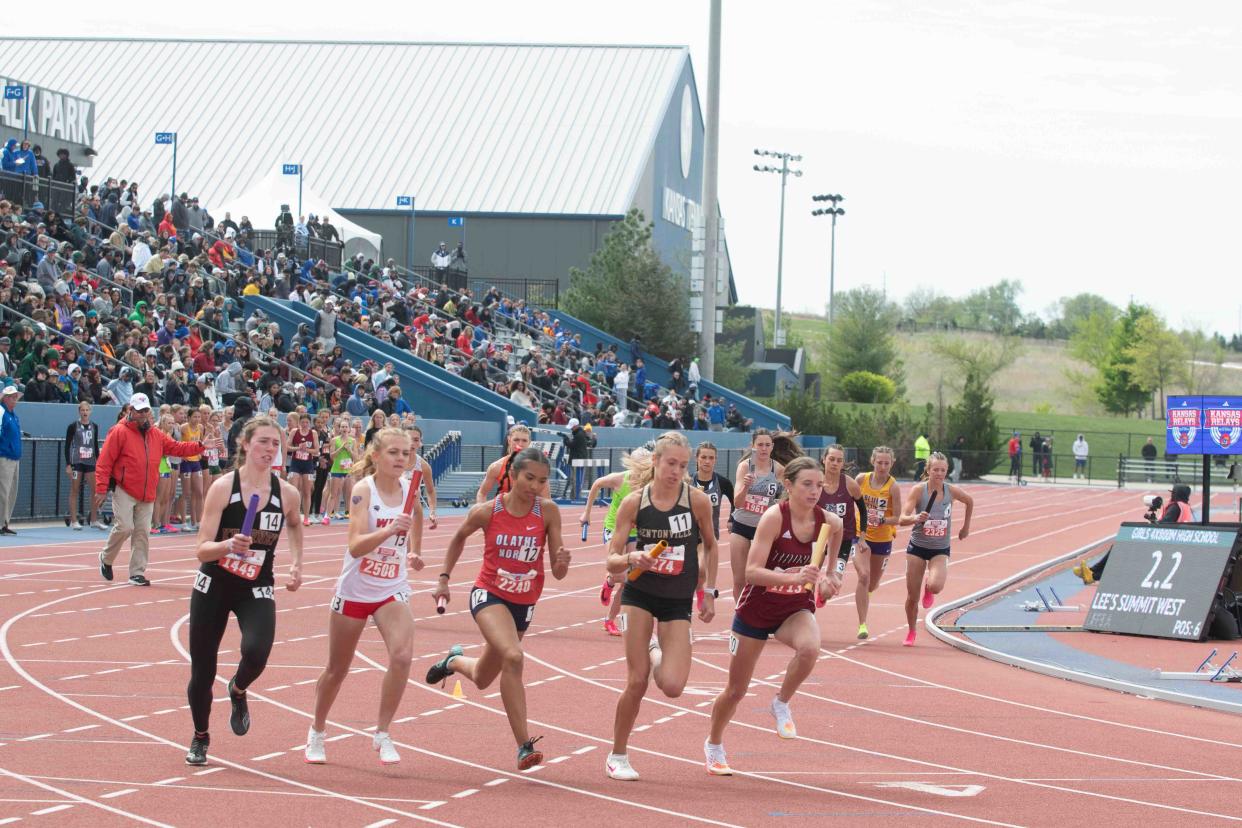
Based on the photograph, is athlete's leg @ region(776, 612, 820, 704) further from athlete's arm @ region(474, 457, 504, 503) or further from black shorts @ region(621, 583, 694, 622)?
athlete's arm @ region(474, 457, 504, 503)

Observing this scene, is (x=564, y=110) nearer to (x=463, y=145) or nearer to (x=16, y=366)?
(x=463, y=145)

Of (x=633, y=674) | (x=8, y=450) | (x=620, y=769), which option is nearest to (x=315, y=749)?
(x=620, y=769)

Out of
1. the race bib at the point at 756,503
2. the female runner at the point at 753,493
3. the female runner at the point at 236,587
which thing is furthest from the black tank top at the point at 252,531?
the race bib at the point at 756,503

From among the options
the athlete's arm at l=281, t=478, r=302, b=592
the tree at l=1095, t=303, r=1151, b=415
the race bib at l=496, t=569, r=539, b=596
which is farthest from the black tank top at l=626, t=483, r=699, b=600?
the tree at l=1095, t=303, r=1151, b=415

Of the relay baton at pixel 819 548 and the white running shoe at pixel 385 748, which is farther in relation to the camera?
the relay baton at pixel 819 548

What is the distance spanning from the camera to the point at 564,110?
66.2 meters

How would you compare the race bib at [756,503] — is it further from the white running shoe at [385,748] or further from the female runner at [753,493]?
the white running shoe at [385,748]

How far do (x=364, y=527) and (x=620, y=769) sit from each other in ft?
6.43

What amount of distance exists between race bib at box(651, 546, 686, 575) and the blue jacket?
16037 millimetres

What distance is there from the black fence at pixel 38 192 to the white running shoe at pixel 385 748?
86.2 ft

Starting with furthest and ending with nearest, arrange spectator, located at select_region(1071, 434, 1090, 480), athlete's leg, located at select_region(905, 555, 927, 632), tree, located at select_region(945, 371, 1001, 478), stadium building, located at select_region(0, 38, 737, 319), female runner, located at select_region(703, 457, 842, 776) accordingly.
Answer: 1. spectator, located at select_region(1071, 434, 1090, 480)
2. tree, located at select_region(945, 371, 1001, 478)
3. stadium building, located at select_region(0, 38, 737, 319)
4. athlete's leg, located at select_region(905, 555, 927, 632)
5. female runner, located at select_region(703, 457, 842, 776)

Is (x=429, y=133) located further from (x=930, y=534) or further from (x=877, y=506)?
(x=930, y=534)

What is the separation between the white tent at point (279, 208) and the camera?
47281 millimetres

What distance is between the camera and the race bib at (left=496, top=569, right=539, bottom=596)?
918 centimetres
